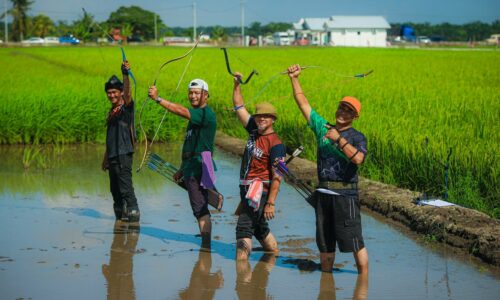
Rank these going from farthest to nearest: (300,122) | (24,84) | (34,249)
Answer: (24,84)
(300,122)
(34,249)

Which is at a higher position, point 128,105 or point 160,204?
point 128,105

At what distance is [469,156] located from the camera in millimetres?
9125

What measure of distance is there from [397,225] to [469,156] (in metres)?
1.39

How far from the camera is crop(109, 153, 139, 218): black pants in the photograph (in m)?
8.42

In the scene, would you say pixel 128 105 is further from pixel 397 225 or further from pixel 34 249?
pixel 397 225

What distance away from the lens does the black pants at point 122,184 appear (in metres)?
8.42

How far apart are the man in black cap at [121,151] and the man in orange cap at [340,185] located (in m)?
2.64

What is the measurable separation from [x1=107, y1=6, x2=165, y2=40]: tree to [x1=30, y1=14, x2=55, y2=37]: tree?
9.40 m

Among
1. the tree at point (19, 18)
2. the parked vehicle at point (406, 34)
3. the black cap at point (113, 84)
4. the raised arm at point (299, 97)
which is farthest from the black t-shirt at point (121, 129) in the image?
the parked vehicle at point (406, 34)

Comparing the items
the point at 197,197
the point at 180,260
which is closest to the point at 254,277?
the point at 180,260

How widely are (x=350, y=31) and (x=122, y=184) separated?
128061 millimetres

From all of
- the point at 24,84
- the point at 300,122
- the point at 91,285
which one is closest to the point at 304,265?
the point at 91,285

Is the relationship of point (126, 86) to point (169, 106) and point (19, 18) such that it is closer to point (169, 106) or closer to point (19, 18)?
point (169, 106)

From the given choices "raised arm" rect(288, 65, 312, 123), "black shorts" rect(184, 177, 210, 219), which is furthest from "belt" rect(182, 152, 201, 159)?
"raised arm" rect(288, 65, 312, 123)
